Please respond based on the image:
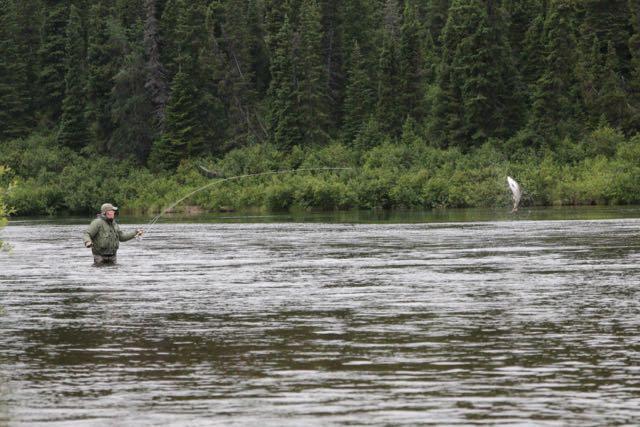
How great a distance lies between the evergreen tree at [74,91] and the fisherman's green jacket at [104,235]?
2670 inches

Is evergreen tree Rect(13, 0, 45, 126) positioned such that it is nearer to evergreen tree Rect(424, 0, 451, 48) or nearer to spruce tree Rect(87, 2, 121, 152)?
spruce tree Rect(87, 2, 121, 152)

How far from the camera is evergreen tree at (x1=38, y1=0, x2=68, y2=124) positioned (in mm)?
101000

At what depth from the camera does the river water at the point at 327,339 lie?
33.8 feet

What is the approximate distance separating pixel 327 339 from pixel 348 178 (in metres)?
59.0

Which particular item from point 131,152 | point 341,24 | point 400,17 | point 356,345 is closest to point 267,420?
point 356,345

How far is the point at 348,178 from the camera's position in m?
73.1

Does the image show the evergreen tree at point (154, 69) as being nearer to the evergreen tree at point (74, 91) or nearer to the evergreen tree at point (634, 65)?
the evergreen tree at point (74, 91)

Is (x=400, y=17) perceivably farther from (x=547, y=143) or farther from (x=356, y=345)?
(x=356, y=345)

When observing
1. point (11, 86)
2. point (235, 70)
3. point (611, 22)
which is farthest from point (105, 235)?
point (11, 86)

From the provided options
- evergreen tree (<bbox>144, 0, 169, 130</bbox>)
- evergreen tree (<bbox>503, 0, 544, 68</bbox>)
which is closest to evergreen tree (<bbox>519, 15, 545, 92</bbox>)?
evergreen tree (<bbox>503, 0, 544, 68</bbox>)

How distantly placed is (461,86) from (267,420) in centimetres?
7326

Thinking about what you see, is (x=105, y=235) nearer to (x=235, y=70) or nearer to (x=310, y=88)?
(x=310, y=88)

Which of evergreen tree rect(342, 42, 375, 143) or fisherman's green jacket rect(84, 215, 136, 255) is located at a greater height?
evergreen tree rect(342, 42, 375, 143)

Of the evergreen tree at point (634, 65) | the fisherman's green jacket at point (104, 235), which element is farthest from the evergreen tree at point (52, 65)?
the fisherman's green jacket at point (104, 235)
